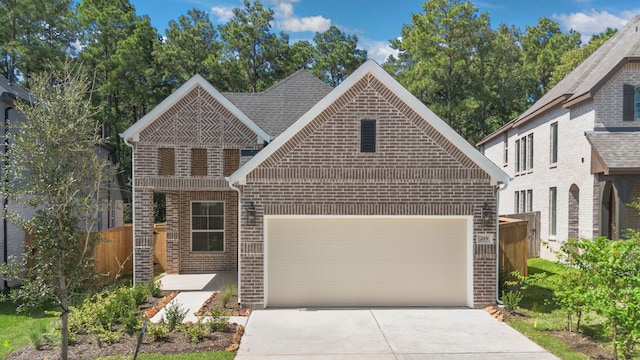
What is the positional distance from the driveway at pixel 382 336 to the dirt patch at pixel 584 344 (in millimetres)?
659

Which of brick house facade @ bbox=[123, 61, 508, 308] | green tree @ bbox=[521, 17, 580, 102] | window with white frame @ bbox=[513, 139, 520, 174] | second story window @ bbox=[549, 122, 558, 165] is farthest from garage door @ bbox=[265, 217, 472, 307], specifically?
green tree @ bbox=[521, 17, 580, 102]

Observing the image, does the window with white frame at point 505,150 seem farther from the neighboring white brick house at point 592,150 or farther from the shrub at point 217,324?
the shrub at point 217,324

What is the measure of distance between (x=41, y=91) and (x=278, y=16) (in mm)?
32792

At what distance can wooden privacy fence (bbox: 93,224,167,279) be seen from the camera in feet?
44.1

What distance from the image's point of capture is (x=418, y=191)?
1023 centimetres

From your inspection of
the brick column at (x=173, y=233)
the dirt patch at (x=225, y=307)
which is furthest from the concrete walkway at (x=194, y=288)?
the brick column at (x=173, y=233)

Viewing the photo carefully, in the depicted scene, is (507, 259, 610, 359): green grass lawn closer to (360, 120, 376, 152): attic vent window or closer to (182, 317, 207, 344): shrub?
(360, 120, 376, 152): attic vent window

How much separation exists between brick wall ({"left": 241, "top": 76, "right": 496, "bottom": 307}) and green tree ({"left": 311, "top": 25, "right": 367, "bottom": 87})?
33462 millimetres

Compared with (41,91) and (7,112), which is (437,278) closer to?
(41,91)

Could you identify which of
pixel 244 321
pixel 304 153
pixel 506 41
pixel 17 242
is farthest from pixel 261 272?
pixel 506 41

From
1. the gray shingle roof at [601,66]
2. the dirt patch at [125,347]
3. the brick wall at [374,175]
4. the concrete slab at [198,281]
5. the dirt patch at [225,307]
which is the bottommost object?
the concrete slab at [198,281]

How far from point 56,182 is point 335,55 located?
38.6 metres

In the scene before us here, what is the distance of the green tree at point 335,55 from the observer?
42.8 meters

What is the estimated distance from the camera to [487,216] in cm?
1019
